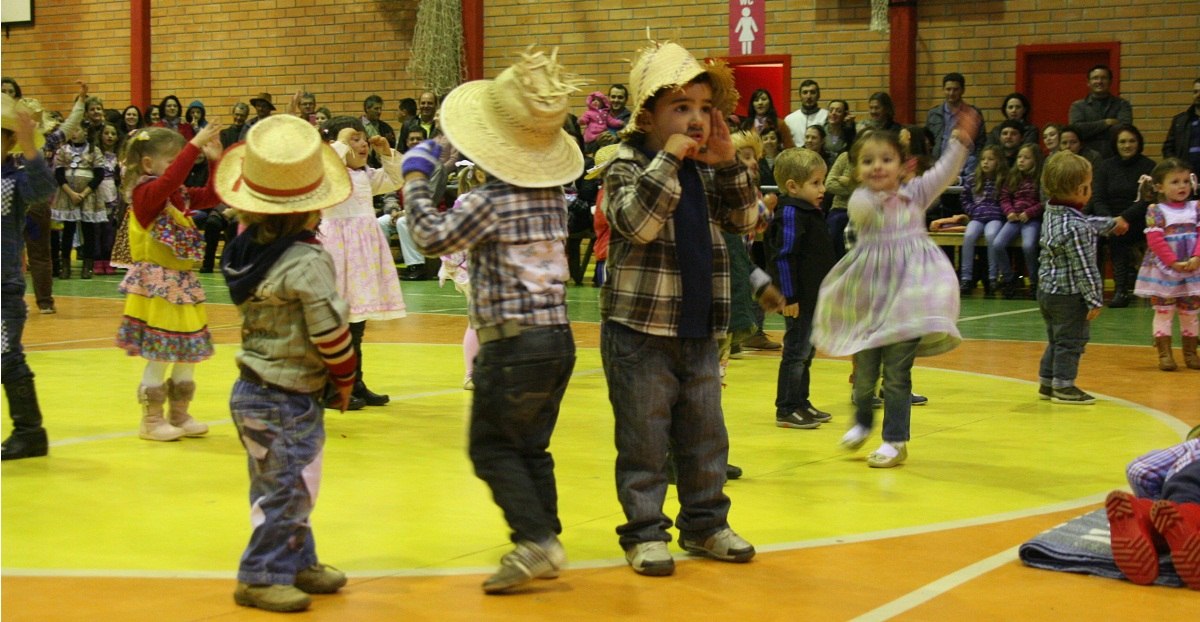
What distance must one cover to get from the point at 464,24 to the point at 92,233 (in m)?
5.74

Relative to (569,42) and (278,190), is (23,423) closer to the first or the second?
(278,190)

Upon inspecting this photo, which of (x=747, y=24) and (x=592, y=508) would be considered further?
(x=747, y=24)

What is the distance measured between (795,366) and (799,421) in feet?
0.93

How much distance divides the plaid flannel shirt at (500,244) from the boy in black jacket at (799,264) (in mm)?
3053

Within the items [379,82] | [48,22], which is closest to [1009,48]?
[379,82]

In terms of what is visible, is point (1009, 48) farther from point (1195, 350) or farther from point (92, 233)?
point (92, 233)

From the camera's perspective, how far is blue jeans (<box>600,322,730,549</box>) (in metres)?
4.65

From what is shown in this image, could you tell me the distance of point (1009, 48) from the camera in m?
17.0

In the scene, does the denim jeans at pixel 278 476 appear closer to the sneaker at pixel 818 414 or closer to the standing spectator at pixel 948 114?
the sneaker at pixel 818 414

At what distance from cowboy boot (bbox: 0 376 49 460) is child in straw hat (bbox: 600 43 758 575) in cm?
296

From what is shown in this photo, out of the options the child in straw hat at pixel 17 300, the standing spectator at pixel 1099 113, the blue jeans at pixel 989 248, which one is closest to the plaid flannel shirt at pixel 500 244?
the child in straw hat at pixel 17 300

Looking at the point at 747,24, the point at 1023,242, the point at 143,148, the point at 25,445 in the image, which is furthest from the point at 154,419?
the point at 747,24

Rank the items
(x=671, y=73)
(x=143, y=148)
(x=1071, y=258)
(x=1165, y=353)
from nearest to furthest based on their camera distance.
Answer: (x=671, y=73) < (x=143, y=148) < (x=1071, y=258) < (x=1165, y=353)

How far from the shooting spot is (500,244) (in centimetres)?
445
